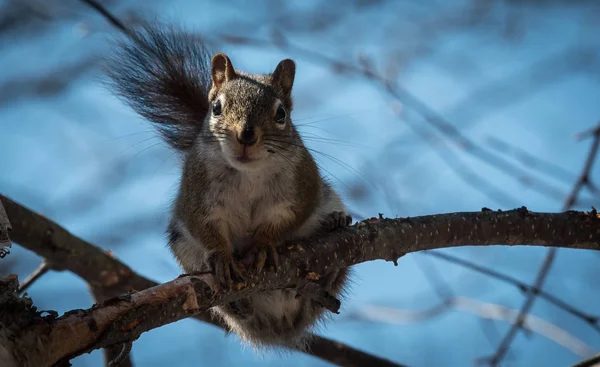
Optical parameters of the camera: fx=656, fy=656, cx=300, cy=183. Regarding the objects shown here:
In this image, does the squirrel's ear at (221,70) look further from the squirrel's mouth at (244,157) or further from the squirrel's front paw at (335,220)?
the squirrel's front paw at (335,220)

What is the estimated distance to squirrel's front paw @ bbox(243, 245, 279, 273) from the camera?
2221mm

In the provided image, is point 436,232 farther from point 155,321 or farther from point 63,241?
point 63,241

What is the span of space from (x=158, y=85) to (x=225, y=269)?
45.4 inches

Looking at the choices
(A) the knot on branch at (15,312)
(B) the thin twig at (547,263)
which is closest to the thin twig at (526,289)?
(B) the thin twig at (547,263)

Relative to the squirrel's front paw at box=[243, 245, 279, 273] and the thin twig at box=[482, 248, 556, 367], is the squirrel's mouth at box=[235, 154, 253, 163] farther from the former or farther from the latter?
the thin twig at box=[482, 248, 556, 367]

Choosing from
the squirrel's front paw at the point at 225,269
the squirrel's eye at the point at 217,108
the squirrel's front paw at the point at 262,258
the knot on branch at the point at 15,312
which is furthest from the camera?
the squirrel's eye at the point at 217,108

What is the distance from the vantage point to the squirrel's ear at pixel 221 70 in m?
2.76

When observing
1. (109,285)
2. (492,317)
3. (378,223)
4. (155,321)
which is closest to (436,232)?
(378,223)

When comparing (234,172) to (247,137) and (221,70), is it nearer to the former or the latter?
(247,137)

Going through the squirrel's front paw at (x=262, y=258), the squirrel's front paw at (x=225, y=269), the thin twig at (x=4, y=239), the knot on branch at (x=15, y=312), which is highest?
the squirrel's front paw at (x=262, y=258)

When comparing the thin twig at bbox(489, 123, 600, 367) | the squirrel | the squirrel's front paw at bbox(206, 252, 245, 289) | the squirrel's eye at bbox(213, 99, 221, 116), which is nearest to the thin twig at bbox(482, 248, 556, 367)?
the thin twig at bbox(489, 123, 600, 367)

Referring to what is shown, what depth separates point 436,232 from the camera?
2332mm

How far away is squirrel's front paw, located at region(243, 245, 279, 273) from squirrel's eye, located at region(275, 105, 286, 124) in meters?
0.53

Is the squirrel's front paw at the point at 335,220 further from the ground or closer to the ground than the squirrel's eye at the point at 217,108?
closer to the ground
